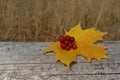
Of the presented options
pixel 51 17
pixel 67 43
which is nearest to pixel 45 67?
pixel 67 43

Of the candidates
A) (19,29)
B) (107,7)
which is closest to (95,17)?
(107,7)

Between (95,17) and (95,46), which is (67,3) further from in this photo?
(95,46)

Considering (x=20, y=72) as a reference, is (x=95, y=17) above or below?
above

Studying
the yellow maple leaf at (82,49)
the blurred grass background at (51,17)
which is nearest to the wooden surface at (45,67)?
the yellow maple leaf at (82,49)

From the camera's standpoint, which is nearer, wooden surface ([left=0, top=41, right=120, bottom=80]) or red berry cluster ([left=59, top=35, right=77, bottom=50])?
wooden surface ([left=0, top=41, right=120, bottom=80])

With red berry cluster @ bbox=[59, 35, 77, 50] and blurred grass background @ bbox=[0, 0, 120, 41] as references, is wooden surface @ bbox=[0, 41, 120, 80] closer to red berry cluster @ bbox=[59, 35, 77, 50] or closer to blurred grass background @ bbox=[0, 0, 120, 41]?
red berry cluster @ bbox=[59, 35, 77, 50]

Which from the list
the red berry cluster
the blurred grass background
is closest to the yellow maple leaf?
the red berry cluster

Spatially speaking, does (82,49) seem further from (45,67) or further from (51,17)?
(51,17)
